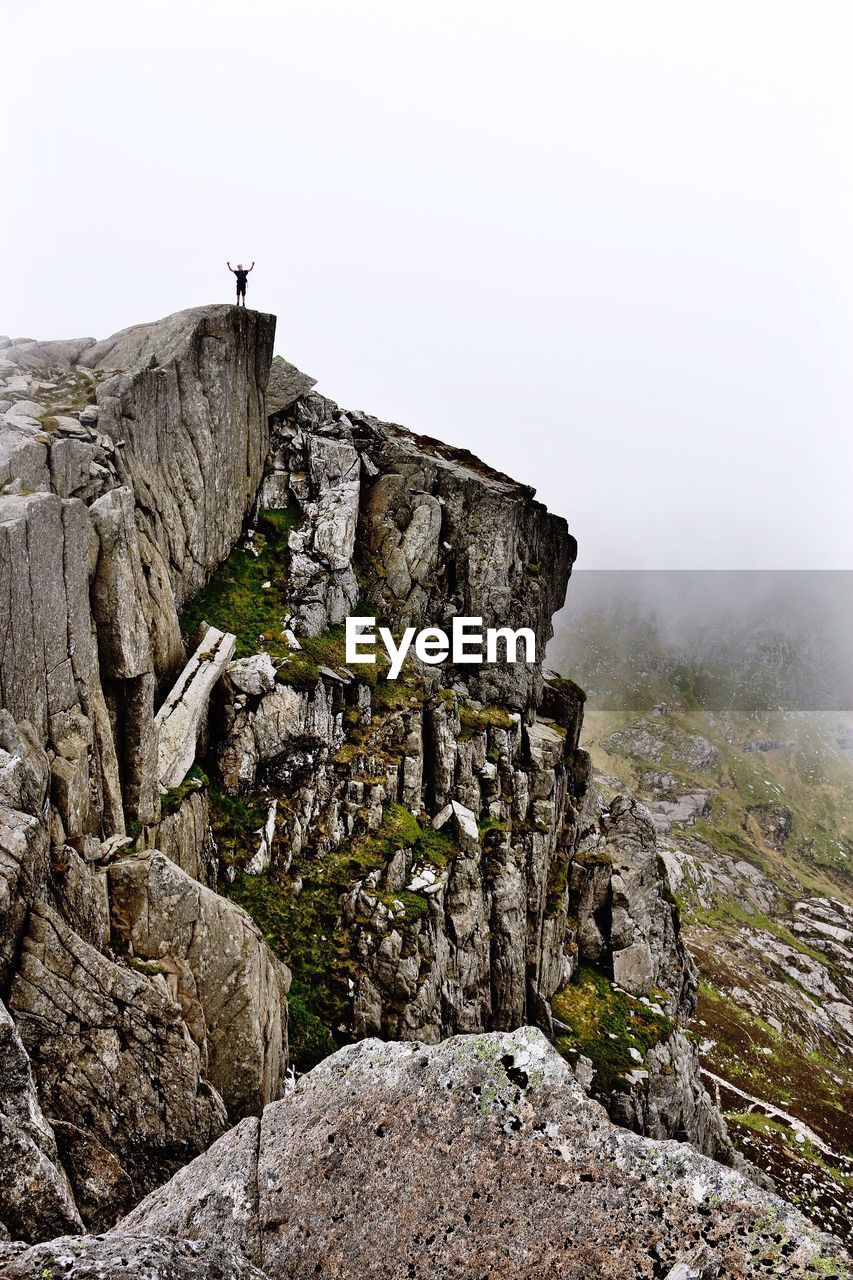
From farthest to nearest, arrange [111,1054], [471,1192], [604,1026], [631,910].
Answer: [631,910] → [604,1026] → [111,1054] → [471,1192]

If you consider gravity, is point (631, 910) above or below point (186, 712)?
below

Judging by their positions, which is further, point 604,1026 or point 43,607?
point 604,1026

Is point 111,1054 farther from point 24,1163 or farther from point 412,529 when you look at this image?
point 412,529

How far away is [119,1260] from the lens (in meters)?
5.03

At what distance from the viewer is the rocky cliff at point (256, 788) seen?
1089 centimetres

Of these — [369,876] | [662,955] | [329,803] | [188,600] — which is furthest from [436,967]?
[662,955]

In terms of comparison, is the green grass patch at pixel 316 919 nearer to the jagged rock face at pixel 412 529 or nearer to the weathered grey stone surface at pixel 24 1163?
the jagged rock face at pixel 412 529

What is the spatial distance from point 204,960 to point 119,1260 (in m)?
9.63

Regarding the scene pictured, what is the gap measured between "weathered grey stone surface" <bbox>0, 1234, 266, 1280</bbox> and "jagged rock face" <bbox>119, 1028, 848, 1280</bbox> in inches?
58.6

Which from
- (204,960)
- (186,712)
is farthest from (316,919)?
(204,960)

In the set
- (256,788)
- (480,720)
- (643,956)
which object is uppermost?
(480,720)

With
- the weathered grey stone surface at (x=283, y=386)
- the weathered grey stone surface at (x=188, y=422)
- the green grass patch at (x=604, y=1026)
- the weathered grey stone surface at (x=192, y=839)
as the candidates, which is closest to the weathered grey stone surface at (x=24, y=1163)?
the weathered grey stone surface at (x=192, y=839)

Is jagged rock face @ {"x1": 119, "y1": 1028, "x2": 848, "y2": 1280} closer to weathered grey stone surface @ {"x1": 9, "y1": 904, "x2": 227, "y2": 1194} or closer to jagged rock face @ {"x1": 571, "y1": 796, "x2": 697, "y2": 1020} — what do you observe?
weathered grey stone surface @ {"x1": 9, "y1": 904, "x2": 227, "y2": 1194}

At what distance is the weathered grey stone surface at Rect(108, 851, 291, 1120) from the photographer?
13.3 metres
